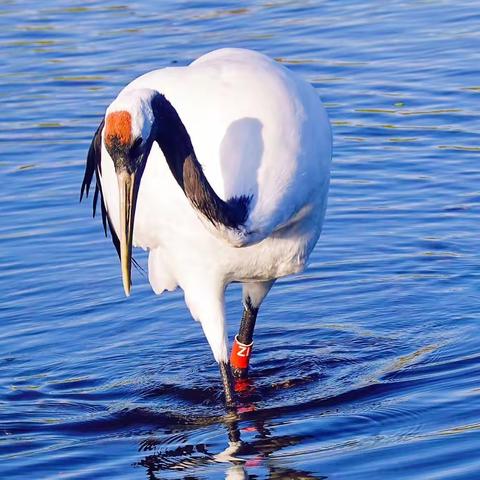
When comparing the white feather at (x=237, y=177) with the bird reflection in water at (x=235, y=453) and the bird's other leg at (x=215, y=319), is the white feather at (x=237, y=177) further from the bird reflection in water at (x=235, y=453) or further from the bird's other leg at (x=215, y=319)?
the bird reflection in water at (x=235, y=453)

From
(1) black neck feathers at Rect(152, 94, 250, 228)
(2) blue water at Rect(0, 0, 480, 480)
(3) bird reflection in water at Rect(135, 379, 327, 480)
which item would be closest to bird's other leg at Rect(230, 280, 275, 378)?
(2) blue water at Rect(0, 0, 480, 480)

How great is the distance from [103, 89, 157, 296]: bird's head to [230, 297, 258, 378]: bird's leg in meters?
1.44

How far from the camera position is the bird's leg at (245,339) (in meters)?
8.21

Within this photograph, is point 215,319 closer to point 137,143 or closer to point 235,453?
point 235,453

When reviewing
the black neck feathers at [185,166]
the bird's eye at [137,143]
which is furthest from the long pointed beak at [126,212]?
the black neck feathers at [185,166]

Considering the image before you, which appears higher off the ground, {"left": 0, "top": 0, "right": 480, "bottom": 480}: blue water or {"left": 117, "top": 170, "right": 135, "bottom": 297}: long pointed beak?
{"left": 117, "top": 170, "right": 135, "bottom": 297}: long pointed beak

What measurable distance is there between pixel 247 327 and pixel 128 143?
6.54 feet

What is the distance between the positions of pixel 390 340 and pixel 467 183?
2.32 meters

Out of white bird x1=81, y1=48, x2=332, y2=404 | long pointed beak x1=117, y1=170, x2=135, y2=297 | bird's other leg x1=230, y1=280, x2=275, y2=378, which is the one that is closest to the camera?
long pointed beak x1=117, y1=170, x2=135, y2=297

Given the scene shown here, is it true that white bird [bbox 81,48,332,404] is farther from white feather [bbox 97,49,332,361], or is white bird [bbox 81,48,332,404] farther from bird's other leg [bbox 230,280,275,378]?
bird's other leg [bbox 230,280,275,378]

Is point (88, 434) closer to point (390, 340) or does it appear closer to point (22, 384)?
point (22, 384)

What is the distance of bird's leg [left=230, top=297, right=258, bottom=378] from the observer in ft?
26.9

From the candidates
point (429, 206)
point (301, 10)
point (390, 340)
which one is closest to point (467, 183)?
point (429, 206)

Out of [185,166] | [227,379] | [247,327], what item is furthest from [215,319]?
[185,166]
